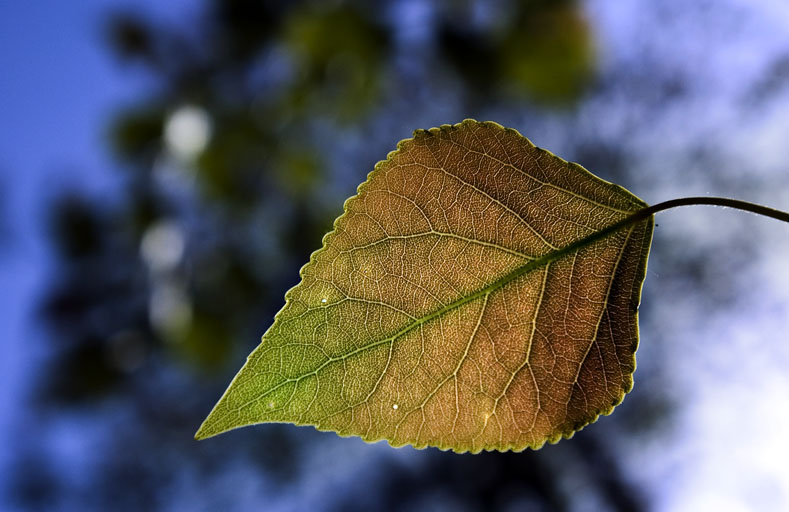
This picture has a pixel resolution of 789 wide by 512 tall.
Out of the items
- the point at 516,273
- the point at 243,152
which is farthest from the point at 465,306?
the point at 243,152

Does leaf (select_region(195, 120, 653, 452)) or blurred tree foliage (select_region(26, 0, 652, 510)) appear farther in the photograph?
blurred tree foliage (select_region(26, 0, 652, 510))

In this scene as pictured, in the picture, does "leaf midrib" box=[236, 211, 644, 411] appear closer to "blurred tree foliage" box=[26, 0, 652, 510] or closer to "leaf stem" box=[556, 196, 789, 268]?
"leaf stem" box=[556, 196, 789, 268]

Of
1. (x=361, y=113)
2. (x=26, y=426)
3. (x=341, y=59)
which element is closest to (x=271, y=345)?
(x=341, y=59)

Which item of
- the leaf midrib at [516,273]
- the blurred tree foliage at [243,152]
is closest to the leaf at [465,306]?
the leaf midrib at [516,273]

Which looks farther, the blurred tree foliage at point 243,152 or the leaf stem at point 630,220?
the blurred tree foliage at point 243,152

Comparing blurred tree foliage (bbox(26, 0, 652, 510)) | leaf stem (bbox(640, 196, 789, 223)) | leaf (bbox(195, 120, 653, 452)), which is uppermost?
blurred tree foliage (bbox(26, 0, 652, 510))

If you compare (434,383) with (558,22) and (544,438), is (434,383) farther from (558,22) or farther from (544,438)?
(558,22)

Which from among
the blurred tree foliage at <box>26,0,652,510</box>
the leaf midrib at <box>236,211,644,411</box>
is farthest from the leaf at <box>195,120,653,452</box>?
the blurred tree foliage at <box>26,0,652,510</box>

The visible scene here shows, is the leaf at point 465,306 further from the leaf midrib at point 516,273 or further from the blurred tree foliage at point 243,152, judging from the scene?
the blurred tree foliage at point 243,152
